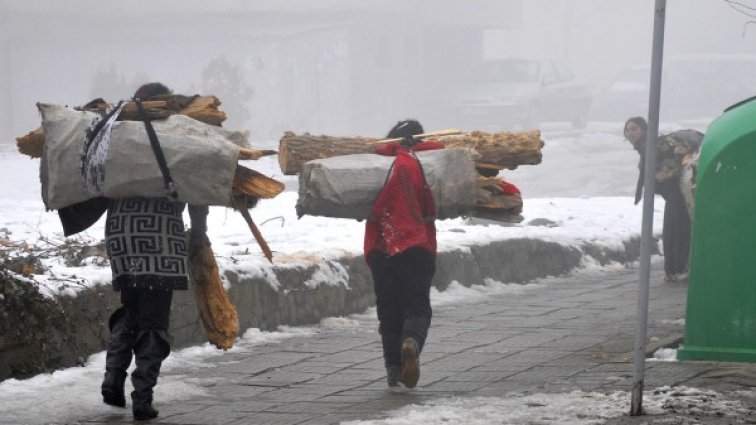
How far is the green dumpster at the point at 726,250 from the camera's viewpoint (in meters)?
6.71

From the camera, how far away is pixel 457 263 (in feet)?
40.8

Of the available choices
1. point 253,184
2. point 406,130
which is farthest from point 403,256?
point 253,184

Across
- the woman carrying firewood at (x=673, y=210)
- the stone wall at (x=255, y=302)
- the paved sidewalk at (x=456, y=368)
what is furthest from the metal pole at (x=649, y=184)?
the woman carrying firewood at (x=673, y=210)

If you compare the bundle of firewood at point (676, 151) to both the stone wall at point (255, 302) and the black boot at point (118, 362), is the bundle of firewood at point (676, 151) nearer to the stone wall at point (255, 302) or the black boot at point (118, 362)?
the stone wall at point (255, 302)

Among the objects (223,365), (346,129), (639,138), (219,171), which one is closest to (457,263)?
(639,138)

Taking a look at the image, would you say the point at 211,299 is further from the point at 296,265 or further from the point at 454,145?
the point at 296,265

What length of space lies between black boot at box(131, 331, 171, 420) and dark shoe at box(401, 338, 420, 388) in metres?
1.28

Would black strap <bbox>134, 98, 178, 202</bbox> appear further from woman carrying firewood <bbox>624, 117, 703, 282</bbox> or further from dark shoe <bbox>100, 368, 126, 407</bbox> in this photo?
woman carrying firewood <bbox>624, 117, 703, 282</bbox>

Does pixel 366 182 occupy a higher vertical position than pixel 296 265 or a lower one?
higher

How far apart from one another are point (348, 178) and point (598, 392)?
1.66 metres

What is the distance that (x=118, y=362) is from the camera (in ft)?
21.7

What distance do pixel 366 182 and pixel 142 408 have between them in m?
1.72

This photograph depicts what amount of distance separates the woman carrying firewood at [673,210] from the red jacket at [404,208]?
631cm

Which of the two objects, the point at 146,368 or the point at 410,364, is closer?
the point at 146,368
